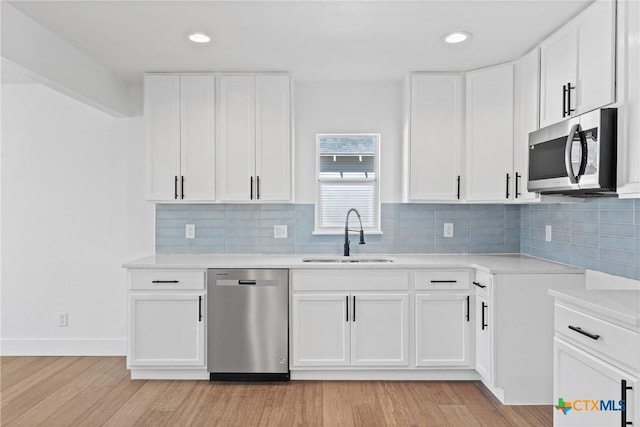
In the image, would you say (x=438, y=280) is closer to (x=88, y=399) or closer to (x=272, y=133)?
(x=272, y=133)

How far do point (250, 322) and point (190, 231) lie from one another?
1.10m

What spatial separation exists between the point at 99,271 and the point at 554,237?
3828 mm

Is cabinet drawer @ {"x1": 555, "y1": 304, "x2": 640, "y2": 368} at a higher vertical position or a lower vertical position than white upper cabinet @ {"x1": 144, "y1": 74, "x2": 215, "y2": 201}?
lower

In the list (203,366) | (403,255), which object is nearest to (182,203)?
(203,366)

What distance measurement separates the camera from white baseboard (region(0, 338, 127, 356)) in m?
4.08

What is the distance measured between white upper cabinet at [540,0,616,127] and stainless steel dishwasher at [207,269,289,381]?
7.00 feet

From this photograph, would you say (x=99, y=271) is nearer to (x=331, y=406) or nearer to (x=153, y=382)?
(x=153, y=382)

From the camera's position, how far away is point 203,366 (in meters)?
3.40

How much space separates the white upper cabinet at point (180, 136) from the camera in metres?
3.70

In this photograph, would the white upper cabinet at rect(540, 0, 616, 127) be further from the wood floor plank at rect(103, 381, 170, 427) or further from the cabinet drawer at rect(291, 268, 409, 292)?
the wood floor plank at rect(103, 381, 170, 427)

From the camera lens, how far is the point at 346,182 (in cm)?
406

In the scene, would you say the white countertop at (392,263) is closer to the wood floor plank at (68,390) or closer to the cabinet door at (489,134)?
the cabinet door at (489,134)

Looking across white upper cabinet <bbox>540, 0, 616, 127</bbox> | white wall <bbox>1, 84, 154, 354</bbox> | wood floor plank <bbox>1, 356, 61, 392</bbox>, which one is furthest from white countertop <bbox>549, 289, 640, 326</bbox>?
wood floor plank <bbox>1, 356, 61, 392</bbox>

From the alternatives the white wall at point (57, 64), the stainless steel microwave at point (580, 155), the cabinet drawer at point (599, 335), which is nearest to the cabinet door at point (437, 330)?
the stainless steel microwave at point (580, 155)
